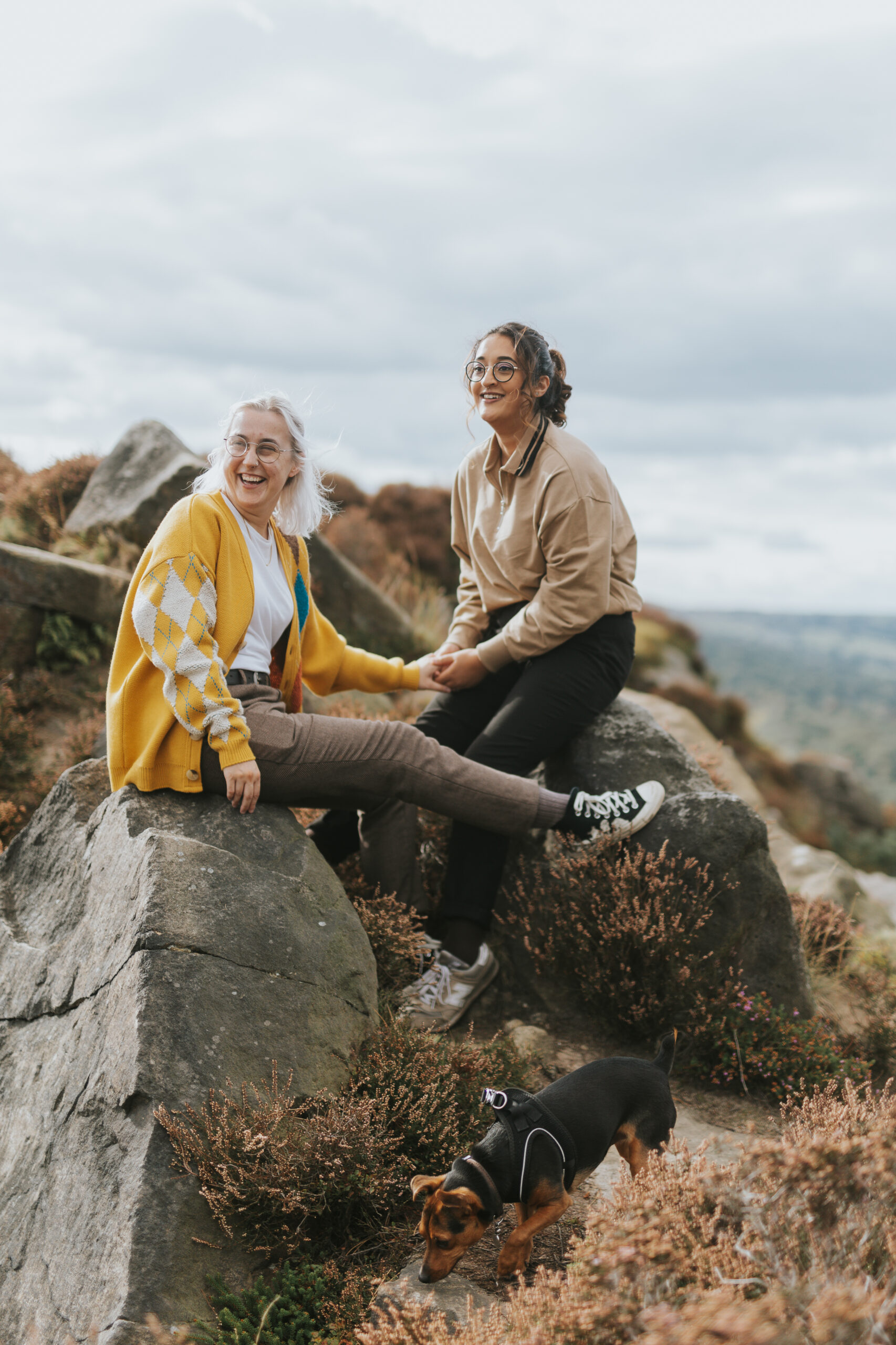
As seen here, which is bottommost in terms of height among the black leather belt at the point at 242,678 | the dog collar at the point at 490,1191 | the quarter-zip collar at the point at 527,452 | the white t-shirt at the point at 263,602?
the dog collar at the point at 490,1191

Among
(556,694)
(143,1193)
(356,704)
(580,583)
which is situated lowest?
(143,1193)

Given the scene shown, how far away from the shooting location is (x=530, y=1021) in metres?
4.61

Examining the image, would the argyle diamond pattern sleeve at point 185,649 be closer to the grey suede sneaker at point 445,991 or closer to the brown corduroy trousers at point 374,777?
the brown corduroy trousers at point 374,777

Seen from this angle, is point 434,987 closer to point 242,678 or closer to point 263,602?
point 242,678

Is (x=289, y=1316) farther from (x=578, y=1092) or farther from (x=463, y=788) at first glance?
(x=463, y=788)

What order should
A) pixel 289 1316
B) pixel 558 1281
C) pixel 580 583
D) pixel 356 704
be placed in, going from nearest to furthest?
pixel 558 1281, pixel 289 1316, pixel 580 583, pixel 356 704

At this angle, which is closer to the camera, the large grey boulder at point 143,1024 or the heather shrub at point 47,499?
the large grey boulder at point 143,1024

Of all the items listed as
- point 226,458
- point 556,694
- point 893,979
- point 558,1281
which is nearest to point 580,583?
point 556,694

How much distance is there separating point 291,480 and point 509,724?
1539mm

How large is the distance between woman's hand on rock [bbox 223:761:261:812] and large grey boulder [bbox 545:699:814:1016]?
185 centimetres

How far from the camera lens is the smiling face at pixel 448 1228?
259cm

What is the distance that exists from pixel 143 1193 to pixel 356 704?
482cm

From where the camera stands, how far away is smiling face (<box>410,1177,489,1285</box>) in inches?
102

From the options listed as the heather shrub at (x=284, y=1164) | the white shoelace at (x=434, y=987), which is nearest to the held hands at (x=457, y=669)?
the white shoelace at (x=434, y=987)
